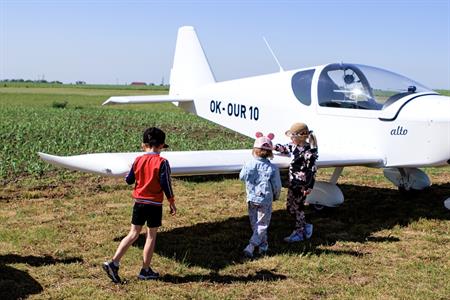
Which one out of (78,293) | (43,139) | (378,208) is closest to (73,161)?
(78,293)

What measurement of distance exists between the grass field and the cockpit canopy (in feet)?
5.29

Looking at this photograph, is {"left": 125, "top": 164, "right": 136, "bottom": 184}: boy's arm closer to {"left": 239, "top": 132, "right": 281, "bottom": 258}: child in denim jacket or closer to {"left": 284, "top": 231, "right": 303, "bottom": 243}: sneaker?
{"left": 239, "top": 132, "right": 281, "bottom": 258}: child in denim jacket

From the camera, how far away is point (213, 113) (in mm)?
10570

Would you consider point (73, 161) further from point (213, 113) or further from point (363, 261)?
point (213, 113)

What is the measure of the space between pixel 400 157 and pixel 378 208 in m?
1.39

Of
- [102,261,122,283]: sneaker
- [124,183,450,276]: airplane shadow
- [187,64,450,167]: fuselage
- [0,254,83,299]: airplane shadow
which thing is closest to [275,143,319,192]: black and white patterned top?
[124,183,450,276]: airplane shadow

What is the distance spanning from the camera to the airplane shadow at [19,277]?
444 cm

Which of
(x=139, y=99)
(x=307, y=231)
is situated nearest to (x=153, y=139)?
(x=307, y=231)

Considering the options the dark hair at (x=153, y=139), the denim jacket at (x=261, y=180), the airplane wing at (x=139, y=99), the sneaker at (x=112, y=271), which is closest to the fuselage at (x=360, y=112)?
the denim jacket at (x=261, y=180)

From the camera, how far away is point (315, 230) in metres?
6.75

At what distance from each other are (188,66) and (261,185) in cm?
715

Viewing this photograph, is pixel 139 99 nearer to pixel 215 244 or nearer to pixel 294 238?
pixel 215 244

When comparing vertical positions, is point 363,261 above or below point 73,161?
below

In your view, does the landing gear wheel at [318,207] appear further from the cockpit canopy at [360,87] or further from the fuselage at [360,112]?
the cockpit canopy at [360,87]
